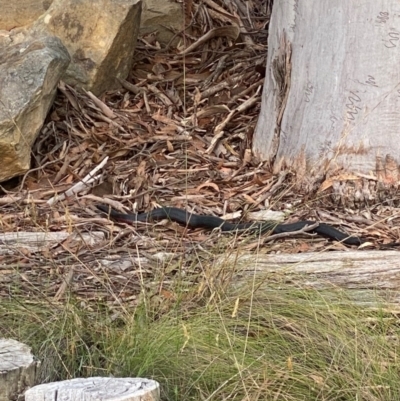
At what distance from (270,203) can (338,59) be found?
719 mm

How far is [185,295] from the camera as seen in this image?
2.74 m

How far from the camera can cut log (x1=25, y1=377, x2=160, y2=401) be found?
2.03 m

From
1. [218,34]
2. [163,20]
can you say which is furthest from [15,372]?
[163,20]

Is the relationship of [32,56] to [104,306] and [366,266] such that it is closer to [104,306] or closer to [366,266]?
[104,306]

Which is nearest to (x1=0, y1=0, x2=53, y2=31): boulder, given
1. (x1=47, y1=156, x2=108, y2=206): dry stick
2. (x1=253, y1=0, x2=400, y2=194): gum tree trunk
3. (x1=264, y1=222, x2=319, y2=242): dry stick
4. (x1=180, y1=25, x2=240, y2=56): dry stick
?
(x1=180, y1=25, x2=240, y2=56): dry stick

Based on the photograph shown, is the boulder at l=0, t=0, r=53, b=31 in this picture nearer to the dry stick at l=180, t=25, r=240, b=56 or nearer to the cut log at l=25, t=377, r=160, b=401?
the dry stick at l=180, t=25, r=240, b=56

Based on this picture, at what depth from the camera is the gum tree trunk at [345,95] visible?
11.9 ft

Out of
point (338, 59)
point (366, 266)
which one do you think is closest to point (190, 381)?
point (366, 266)

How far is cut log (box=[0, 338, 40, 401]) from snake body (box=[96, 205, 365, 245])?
124cm

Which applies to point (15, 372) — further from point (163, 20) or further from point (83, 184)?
point (163, 20)

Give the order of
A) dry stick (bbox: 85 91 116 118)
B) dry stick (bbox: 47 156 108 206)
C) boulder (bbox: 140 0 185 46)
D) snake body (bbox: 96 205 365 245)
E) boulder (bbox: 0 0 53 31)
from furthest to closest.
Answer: boulder (bbox: 140 0 185 46) < boulder (bbox: 0 0 53 31) < dry stick (bbox: 85 91 116 118) < dry stick (bbox: 47 156 108 206) < snake body (bbox: 96 205 365 245)

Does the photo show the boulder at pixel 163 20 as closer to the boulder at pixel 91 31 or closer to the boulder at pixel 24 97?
the boulder at pixel 91 31

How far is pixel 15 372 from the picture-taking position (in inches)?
87.0

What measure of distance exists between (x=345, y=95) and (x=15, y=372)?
210 centimetres
